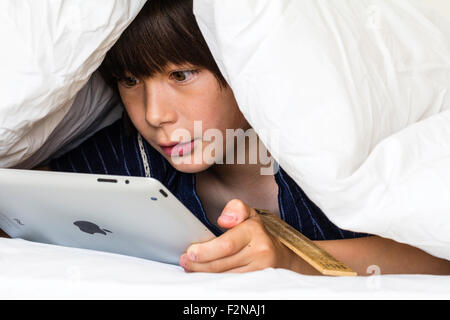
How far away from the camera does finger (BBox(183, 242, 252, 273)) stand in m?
0.64

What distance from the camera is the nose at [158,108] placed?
2.61 feet

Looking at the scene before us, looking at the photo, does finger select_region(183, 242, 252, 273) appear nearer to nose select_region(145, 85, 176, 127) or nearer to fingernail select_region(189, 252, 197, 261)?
fingernail select_region(189, 252, 197, 261)

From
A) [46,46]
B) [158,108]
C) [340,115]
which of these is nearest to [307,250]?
[340,115]

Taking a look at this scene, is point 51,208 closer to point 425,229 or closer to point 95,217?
point 95,217

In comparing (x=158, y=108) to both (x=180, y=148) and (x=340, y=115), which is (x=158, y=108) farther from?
(x=340, y=115)

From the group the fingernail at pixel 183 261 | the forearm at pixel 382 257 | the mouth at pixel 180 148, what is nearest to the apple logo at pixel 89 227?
the fingernail at pixel 183 261

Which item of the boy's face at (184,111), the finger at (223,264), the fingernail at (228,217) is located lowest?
the finger at (223,264)

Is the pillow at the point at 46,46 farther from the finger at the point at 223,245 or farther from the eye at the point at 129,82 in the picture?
the finger at the point at 223,245

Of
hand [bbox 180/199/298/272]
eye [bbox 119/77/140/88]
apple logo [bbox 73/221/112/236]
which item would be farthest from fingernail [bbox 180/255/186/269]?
eye [bbox 119/77/140/88]

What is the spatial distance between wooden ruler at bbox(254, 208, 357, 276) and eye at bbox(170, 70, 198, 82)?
0.78 feet

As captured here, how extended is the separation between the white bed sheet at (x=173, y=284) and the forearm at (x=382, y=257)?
21 centimetres

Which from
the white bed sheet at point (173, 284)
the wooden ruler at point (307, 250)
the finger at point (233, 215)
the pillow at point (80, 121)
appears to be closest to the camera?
the white bed sheet at point (173, 284)
